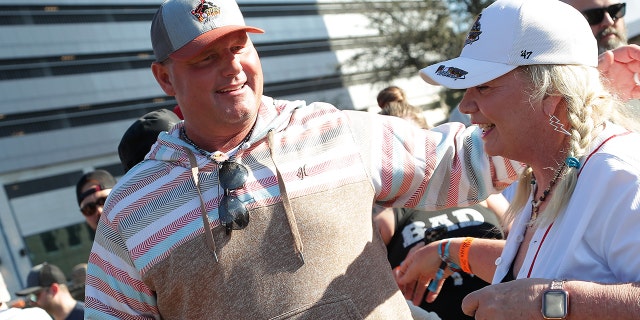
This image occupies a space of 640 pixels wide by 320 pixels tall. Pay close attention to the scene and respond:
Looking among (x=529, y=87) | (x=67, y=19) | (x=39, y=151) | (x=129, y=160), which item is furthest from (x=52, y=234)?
(x=529, y=87)

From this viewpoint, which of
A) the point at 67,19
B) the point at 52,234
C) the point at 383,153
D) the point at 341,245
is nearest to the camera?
the point at 341,245

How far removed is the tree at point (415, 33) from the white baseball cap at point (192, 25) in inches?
1290

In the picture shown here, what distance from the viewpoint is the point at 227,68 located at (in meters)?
2.52

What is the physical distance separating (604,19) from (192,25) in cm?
237

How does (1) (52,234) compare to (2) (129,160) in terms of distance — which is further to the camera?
(1) (52,234)

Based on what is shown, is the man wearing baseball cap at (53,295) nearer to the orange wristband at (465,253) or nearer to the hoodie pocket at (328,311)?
the orange wristband at (465,253)

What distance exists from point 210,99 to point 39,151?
31.4 metres

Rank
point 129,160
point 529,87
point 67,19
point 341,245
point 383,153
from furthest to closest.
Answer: point 67,19, point 129,160, point 383,153, point 341,245, point 529,87

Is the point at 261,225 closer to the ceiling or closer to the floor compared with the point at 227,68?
closer to the floor

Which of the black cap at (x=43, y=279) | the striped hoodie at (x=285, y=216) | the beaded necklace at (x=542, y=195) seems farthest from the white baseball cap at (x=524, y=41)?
the black cap at (x=43, y=279)

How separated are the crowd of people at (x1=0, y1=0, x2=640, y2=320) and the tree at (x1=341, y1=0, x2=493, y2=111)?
107 feet

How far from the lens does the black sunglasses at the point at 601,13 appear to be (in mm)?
3934

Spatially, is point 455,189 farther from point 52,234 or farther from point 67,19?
point 67,19

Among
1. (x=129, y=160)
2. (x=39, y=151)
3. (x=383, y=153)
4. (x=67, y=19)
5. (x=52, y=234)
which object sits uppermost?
(x=383, y=153)
